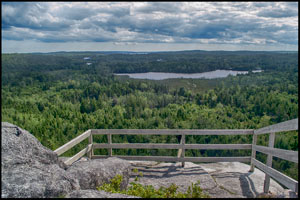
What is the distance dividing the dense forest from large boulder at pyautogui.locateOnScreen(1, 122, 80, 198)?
10.8m

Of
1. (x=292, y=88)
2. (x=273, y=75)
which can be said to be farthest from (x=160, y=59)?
(x=292, y=88)

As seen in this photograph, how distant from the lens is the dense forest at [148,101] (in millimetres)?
22828

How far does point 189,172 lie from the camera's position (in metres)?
5.32

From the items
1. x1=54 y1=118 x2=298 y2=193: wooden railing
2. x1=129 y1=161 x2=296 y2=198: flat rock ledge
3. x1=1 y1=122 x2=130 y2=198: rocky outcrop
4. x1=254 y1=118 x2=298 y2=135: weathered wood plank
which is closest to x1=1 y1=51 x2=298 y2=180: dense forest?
x1=54 y1=118 x2=298 y2=193: wooden railing

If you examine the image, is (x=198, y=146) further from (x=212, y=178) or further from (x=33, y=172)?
(x=33, y=172)

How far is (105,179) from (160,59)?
67.8 meters

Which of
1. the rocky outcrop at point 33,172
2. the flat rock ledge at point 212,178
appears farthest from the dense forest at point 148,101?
the rocky outcrop at point 33,172

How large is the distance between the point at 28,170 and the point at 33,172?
8 centimetres

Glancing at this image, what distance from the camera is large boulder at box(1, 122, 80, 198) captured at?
250 centimetres

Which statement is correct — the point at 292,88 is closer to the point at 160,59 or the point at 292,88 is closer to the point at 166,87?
the point at 166,87

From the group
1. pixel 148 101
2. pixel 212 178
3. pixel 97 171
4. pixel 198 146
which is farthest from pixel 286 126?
pixel 148 101

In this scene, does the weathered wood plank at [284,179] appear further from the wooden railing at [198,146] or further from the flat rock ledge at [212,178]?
the flat rock ledge at [212,178]

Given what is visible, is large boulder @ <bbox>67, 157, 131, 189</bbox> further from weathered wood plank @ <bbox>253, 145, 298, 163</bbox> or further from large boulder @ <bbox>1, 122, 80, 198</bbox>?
weathered wood plank @ <bbox>253, 145, 298, 163</bbox>

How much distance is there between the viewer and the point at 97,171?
393cm
